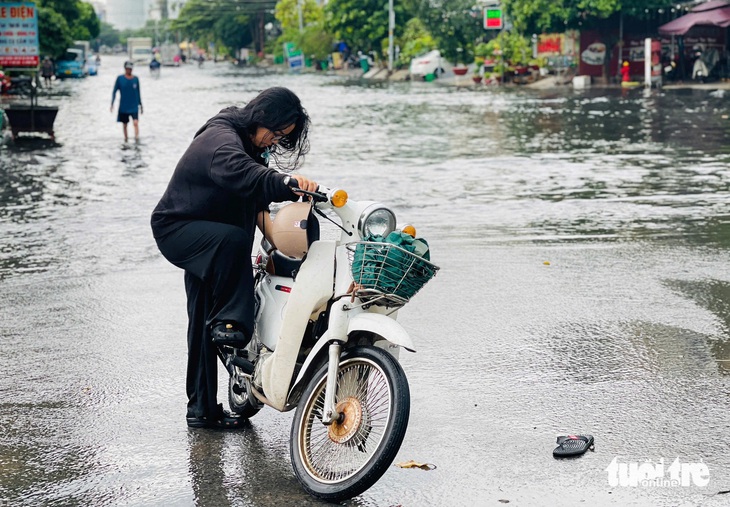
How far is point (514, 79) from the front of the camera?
47375 mm

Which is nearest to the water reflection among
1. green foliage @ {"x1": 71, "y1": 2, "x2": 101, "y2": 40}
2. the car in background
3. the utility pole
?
the car in background

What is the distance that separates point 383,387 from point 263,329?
2.55 feet

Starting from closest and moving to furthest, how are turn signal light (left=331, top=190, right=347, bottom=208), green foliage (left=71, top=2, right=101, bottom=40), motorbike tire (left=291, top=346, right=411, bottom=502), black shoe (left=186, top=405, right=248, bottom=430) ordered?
motorbike tire (left=291, top=346, right=411, bottom=502) → turn signal light (left=331, top=190, right=347, bottom=208) → black shoe (left=186, top=405, right=248, bottom=430) → green foliage (left=71, top=2, right=101, bottom=40)

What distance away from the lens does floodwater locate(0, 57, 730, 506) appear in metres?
4.30

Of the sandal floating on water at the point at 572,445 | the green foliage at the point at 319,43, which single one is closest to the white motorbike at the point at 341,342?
the sandal floating on water at the point at 572,445

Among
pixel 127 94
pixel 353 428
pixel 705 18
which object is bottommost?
pixel 353 428

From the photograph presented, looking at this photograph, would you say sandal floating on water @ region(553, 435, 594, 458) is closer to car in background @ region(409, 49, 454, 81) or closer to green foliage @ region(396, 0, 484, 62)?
green foliage @ region(396, 0, 484, 62)

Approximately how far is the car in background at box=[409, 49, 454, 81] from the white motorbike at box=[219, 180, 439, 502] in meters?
52.4

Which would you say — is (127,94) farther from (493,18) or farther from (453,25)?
(453,25)

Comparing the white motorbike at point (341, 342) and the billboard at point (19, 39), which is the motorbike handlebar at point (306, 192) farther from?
the billboard at point (19, 39)

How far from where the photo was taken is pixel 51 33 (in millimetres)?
58281

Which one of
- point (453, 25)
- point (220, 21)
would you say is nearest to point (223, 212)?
point (453, 25)

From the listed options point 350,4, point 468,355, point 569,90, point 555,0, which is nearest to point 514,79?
point 555,0

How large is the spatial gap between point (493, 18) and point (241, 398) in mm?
45981
